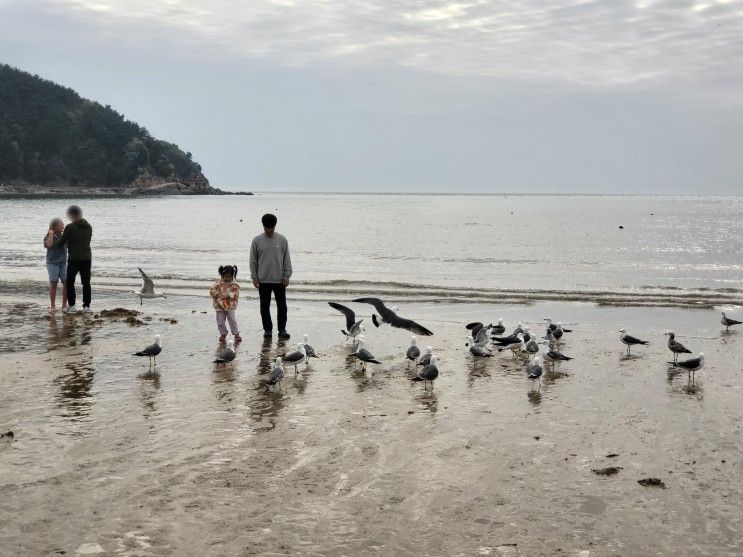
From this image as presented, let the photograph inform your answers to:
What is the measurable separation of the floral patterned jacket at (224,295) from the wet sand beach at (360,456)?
100 cm

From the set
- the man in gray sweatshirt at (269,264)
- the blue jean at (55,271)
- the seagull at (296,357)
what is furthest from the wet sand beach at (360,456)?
the blue jean at (55,271)

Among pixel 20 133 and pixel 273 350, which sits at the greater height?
pixel 20 133

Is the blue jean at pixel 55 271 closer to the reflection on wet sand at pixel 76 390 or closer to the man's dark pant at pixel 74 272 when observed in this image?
the man's dark pant at pixel 74 272

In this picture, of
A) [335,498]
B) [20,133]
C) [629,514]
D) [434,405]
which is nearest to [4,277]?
[434,405]

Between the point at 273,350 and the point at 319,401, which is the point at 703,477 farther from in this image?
the point at 273,350

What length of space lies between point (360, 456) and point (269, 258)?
7.11 m

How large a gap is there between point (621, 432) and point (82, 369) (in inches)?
314

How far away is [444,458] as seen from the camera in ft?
25.2

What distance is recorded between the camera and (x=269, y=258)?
14133 millimetres

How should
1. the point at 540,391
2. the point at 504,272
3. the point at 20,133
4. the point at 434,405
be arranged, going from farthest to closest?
1. the point at 20,133
2. the point at 504,272
3. the point at 540,391
4. the point at 434,405

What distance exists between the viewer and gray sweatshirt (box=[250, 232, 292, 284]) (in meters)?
14.1

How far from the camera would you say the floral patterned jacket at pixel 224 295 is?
13.7m

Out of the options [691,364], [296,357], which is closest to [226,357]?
[296,357]

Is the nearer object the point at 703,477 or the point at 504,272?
the point at 703,477
